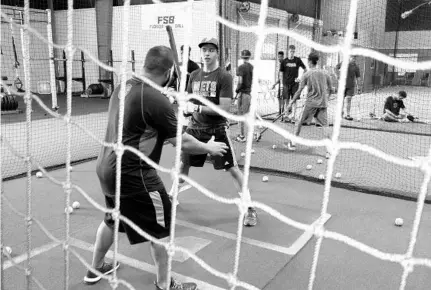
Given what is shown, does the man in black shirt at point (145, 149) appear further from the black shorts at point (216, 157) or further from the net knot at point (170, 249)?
the black shorts at point (216, 157)

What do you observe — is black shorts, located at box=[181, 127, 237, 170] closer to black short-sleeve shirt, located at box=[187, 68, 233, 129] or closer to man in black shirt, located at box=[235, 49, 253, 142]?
black short-sleeve shirt, located at box=[187, 68, 233, 129]

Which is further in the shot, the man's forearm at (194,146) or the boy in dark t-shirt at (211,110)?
the boy in dark t-shirt at (211,110)

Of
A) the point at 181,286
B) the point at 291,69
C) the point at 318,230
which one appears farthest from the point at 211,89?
the point at 291,69

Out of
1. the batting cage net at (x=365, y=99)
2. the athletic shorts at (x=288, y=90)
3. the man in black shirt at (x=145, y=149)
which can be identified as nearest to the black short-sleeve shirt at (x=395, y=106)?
the batting cage net at (x=365, y=99)

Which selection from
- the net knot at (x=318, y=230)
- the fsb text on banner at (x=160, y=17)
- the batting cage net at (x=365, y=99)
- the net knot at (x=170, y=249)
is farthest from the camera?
the fsb text on banner at (x=160, y=17)

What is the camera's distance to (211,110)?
10.6 ft

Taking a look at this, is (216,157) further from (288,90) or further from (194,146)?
(288,90)

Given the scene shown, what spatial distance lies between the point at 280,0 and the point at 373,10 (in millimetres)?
4018

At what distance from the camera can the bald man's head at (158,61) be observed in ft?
6.71

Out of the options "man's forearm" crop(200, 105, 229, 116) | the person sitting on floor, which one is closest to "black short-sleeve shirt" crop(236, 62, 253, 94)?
"man's forearm" crop(200, 105, 229, 116)

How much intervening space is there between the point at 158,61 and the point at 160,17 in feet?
31.8

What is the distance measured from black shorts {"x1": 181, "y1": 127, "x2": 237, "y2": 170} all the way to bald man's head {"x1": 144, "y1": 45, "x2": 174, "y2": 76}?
1.32 metres

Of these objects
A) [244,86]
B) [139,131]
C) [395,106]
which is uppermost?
[244,86]

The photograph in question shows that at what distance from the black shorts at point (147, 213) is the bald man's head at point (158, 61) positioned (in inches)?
25.7
